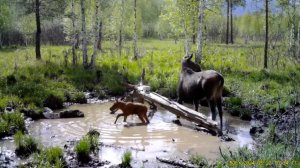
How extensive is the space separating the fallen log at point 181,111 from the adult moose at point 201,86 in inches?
25.1

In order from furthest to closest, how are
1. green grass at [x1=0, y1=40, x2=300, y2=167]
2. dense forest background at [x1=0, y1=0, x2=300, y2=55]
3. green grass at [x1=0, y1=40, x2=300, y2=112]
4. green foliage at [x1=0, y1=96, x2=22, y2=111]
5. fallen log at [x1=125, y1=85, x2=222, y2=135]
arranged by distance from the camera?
dense forest background at [x1=0, y1=0, x2=300, y2=55] < green grass at [x1=0, y1=40, x2=300, y2=112] < green grass at [x1=0, y1=40, x2=300, y2=167] < green foliage at [x1=0, y1=96, x2=22, y2=111] < fallen log at [x1=125, y1=85, x2=222, y2=135]

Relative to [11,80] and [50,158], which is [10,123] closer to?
[50,158]

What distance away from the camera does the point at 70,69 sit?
62.8 feet

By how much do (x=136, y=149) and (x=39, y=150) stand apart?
231cm

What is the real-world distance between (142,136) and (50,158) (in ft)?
11.0

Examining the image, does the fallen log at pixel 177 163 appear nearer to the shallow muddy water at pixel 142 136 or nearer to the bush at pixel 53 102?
the shallow muddy water at pixel 142 136

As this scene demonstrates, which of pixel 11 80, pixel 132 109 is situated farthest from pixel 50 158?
pixel 11 80

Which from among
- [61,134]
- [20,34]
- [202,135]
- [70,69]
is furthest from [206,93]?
[20,34]

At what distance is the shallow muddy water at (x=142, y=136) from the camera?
30.5ft

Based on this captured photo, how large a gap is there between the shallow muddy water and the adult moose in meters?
0.88

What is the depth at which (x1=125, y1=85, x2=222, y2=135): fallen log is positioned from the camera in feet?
35.6

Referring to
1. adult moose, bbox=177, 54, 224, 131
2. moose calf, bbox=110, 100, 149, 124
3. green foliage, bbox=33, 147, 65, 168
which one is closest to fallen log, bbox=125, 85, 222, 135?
adult moose, bbox=177, 54, 224, 131

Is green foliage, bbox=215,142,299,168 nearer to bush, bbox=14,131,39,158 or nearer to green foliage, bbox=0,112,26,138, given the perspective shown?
bush, bbox=14,131,39,158

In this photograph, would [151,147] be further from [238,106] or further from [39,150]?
[238,106]
